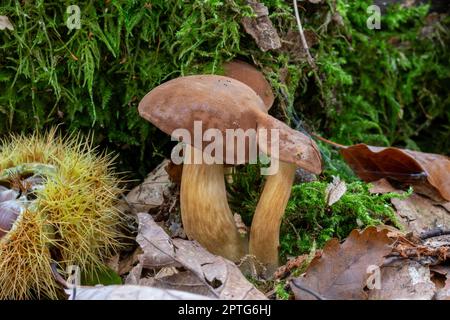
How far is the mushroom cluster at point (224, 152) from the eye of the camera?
6.21 ft

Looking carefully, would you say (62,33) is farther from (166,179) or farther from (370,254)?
(370,254)

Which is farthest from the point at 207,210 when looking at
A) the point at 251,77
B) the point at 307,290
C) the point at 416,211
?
the point at 416,211

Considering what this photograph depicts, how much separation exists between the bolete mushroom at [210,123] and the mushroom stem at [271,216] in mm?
162

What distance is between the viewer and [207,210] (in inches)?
88.0

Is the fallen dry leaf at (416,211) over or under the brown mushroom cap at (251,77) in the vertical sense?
under

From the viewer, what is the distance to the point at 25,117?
2781 mm

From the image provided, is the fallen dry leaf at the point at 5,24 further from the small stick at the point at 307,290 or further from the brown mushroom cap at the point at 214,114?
the small stick at the point at 307,290

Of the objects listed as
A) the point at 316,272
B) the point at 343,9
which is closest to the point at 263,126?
the point at 316,272

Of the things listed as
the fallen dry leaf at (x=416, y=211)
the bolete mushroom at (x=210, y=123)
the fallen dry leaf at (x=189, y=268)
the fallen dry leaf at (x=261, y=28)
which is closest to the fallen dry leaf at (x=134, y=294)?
the fallen dry leaf at (x=189, y=268)

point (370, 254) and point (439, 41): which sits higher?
point (439, 41)

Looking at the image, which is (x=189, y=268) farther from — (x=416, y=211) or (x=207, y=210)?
(x=416, y=211)

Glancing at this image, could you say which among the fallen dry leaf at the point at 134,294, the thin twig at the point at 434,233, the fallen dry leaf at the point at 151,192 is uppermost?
the fallen dry leaf at the point at 134,294
